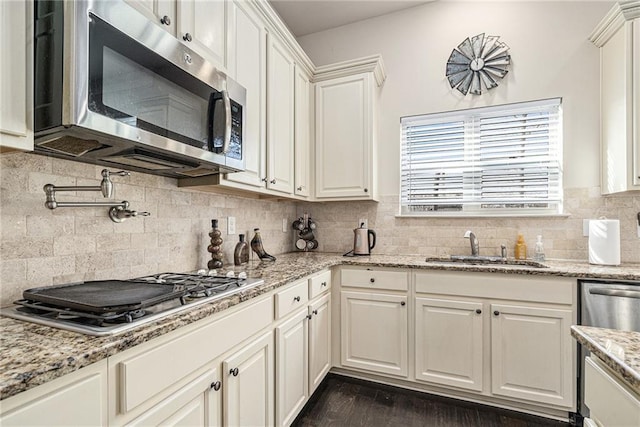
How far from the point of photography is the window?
2434mm

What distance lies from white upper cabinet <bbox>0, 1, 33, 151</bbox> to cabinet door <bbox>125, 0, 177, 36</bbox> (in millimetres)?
373

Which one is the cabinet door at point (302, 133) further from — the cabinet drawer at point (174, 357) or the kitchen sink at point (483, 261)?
the cabinet drawer at point (174, 357)

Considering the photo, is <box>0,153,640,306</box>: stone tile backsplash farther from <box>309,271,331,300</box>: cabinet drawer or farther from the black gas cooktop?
<box>309,271,331,300</box>: cabinet drawer

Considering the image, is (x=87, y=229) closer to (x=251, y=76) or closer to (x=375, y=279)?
(x=251, y=76)

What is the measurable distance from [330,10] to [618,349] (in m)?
3.04

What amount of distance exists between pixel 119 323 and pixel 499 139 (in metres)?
2.74

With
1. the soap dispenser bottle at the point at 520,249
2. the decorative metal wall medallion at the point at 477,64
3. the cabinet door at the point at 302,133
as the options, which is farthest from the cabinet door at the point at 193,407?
the decorative metal wall medallion at the point at 477,64

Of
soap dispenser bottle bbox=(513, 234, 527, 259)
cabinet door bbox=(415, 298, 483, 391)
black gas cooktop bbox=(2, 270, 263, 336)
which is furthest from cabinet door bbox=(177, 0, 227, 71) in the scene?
soap dispenser bottle bbox=(513, 234, 527, 259)

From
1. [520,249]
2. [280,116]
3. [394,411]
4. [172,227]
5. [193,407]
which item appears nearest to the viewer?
[193,407]

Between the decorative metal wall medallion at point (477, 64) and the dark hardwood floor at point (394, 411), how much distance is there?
90.5 inches

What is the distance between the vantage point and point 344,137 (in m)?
2.70

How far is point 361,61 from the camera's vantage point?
8.57ft

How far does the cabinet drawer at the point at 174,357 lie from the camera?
2.64 ft

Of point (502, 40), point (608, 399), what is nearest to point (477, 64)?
point (502, 40)
